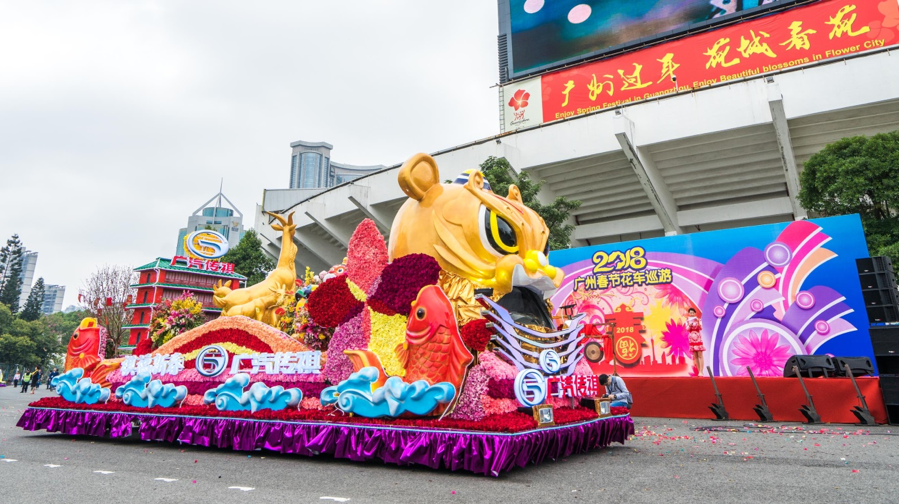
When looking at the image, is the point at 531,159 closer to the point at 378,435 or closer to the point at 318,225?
the point at 318,225

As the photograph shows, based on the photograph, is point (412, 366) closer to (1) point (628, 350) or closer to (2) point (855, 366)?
(1) point (628, 350)

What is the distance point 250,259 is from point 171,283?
810cm

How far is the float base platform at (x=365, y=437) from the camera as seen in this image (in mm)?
4581

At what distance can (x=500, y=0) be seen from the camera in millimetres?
24922

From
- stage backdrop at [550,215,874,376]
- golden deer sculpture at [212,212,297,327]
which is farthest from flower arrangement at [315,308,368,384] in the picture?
stage backdrop at [550,215,874,376]

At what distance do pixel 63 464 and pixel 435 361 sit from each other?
4.13 m

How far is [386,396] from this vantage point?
5.28 m

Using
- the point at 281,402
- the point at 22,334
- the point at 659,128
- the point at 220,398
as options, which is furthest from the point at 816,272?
the point at 22,334

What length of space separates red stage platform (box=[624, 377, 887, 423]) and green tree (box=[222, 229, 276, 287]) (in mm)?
22008

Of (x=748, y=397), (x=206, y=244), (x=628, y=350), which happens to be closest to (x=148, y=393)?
(x=628, y=350)

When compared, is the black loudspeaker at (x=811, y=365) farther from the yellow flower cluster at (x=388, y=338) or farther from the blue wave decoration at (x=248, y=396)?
the blue wave decoration at (x=248, y=396)

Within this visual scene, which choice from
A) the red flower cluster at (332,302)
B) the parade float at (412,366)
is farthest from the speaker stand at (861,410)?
the red flower cluster at (332,302)

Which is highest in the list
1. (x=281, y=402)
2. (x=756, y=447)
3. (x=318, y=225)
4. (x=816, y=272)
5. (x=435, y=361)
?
(x=318, y=225)

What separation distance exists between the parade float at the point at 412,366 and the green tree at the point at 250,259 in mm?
20428
